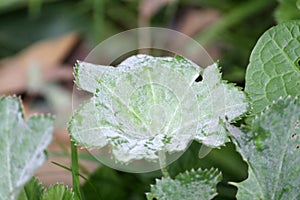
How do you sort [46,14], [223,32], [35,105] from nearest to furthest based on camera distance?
[223,32]
[35,105]
[46,14]

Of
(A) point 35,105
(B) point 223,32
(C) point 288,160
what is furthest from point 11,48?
(C) point 288,160

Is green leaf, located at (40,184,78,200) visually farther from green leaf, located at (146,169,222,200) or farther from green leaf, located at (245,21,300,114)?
green leaf, located at (245,21,300,114)

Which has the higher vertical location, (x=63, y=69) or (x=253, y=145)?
(x=63, y=69)

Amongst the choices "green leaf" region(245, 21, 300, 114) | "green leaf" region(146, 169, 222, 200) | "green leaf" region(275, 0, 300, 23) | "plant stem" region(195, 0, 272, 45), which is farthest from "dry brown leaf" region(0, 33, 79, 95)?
"green leaf" region(146, 169, 222, 200)

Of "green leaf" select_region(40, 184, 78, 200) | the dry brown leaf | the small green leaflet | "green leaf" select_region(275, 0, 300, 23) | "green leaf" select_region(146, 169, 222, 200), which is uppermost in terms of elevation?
the dry brown leaf

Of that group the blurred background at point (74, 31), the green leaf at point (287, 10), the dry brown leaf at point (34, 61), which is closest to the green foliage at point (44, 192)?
the green leaf at point (287, 10)

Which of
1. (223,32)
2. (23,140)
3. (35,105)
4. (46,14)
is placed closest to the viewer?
(23,140)

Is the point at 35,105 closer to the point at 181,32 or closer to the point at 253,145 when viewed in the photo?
the point at 181,32
